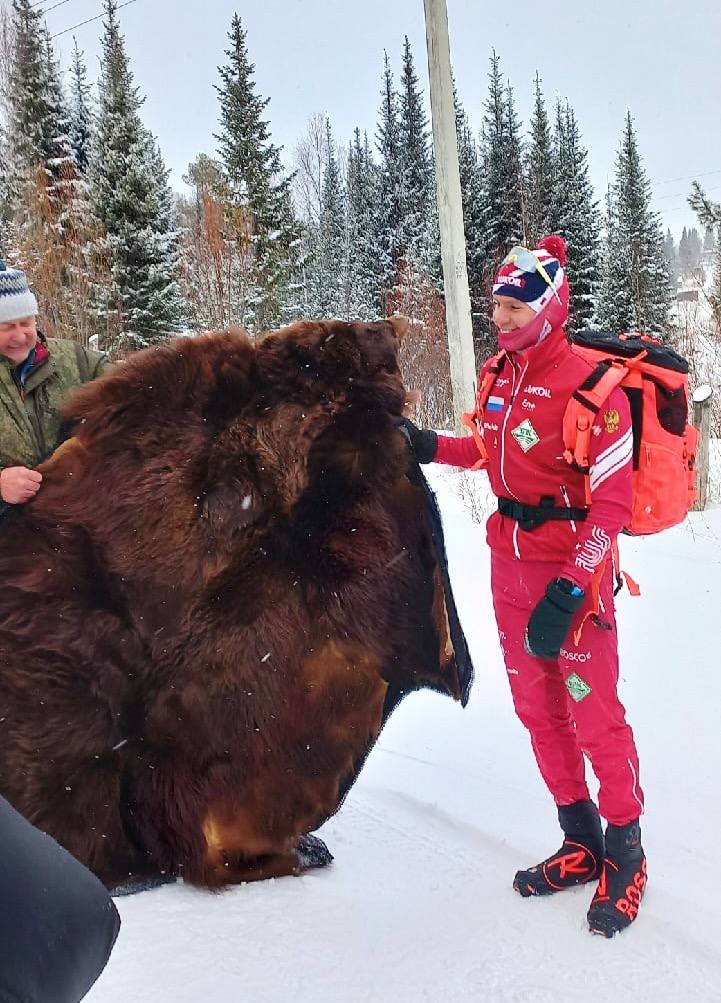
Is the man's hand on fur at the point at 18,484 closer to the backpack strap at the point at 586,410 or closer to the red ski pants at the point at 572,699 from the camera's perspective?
the red ski pants at the point at 572,699

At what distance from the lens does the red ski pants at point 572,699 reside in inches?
95.4

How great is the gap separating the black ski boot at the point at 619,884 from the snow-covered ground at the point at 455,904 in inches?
1.5

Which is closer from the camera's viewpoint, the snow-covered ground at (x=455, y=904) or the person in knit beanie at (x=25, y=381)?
the snow-covered ground at (x=455, y=904)

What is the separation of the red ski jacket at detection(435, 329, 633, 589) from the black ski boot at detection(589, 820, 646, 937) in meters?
0.88

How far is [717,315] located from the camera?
10492 mm

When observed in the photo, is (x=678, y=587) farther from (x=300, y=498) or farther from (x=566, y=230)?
(x=566, y=230)

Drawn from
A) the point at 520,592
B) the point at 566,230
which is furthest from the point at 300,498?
the point at 566,230

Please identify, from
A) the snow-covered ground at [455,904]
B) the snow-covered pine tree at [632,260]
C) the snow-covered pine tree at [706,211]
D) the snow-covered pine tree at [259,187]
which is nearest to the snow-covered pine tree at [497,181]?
the snow-covered pine tree at [632,260]

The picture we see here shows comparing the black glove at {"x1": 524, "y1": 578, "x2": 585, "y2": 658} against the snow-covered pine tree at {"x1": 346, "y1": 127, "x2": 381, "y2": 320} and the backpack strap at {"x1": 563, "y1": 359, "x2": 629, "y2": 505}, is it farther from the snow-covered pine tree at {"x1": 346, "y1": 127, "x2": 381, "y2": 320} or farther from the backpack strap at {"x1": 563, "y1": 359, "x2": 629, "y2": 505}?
the snow-covered pine tree at {"x1": 346, "y1": 127, "x2": 381, "y2": 320}

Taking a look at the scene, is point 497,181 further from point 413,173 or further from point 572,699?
point 572,699

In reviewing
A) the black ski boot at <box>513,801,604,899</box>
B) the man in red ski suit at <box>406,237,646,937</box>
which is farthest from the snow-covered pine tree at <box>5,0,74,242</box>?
the black ski boot at <box>513,801,604,899</box>

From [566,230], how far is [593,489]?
2455 cm

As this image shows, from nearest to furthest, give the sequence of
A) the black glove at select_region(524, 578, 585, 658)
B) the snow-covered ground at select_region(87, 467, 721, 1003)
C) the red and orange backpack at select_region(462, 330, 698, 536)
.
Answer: the snow-covered ground at select_region(87, 467, 721, 1003), the black glove at select_region(524, 578, 585, 658), the red and orange backpack at select_region(462, 330, 698, 536)

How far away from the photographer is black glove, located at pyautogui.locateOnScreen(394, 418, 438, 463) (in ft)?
8.59
